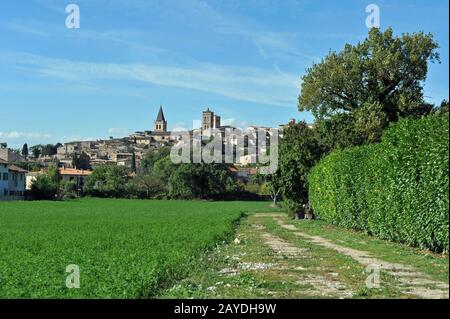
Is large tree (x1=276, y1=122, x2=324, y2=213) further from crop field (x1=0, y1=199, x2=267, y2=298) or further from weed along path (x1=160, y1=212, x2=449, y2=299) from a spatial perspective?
weed along path (x1=160, y1=212, x2=449, y2=299)

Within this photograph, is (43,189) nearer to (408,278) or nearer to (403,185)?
(403,185)

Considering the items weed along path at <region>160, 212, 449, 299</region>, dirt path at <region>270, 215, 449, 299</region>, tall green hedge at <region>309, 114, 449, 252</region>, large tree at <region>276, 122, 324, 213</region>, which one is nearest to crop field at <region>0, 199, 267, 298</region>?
weed along path at <region>160, 212, 449, 299</region>

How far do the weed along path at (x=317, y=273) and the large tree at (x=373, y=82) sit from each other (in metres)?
26.3

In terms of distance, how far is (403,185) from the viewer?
789 inches

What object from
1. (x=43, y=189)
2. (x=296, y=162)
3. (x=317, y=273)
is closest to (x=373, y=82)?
(x=296, y=162)

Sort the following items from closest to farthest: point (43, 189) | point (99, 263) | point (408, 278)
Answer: point (408, 278) < point (99, 263) < point (43, 189)

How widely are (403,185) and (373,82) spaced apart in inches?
1179

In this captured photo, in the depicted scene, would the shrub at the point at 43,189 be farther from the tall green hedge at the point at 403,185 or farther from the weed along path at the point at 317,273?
the weed along path at the point at 317,273

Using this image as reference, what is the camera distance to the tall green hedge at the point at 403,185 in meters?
16.8

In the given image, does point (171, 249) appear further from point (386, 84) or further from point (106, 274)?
point (386, 84)

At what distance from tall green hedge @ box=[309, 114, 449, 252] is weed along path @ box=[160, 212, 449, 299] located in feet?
2.68

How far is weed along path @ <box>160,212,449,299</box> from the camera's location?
11.3 meters

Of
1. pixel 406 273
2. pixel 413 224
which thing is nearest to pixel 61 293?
pixel 406 273
